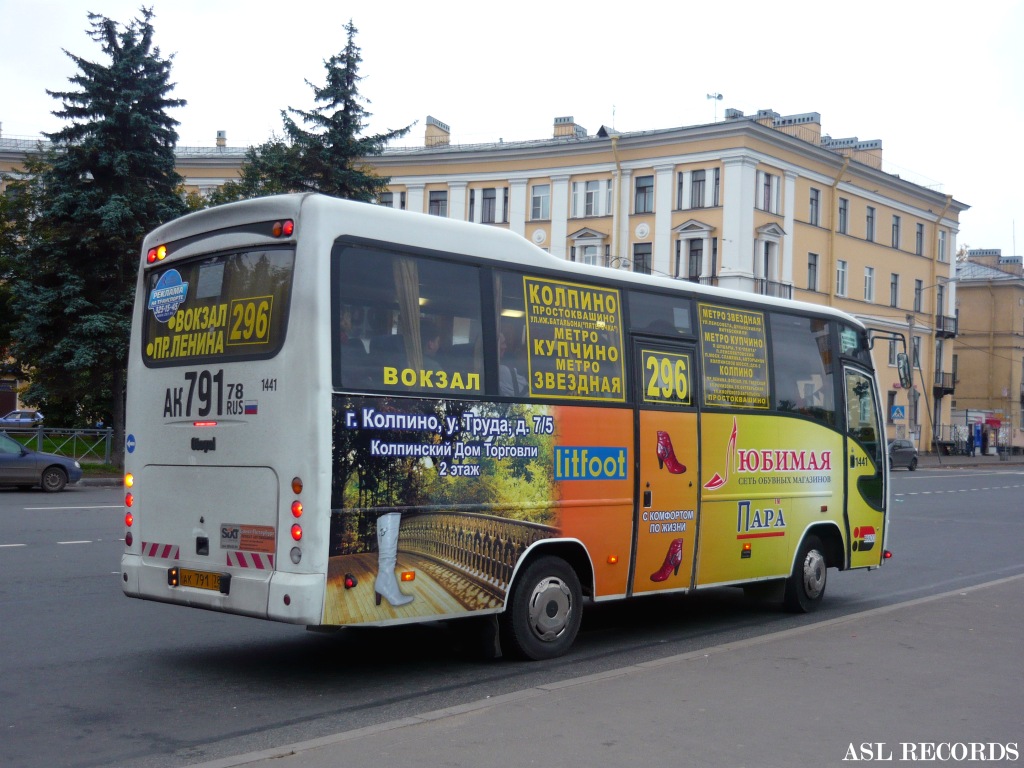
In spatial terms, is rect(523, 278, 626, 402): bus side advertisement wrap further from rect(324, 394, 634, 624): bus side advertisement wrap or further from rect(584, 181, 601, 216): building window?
rect(584, 181, 601, 216): building window

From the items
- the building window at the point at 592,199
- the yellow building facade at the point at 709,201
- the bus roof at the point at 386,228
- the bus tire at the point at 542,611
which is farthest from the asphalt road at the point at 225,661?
the building window at the point at 592,199

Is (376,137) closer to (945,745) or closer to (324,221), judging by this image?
(324,221)

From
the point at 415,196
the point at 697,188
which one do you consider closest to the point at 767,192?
the point at 697,188

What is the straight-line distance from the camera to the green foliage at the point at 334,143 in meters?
35.0

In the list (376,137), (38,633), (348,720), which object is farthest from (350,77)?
(348,720)

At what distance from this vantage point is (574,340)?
9.12m

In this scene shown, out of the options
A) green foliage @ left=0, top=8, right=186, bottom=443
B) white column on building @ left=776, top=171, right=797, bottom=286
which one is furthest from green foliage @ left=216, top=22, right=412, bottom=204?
white column on building @ left=776, top=171, right=797, bottom=286

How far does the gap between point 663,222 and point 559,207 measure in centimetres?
533

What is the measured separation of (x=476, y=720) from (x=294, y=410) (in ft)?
7.49

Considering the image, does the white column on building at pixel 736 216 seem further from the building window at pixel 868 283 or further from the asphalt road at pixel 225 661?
the asphalt road at pixel 225 661

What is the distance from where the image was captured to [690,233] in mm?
51969

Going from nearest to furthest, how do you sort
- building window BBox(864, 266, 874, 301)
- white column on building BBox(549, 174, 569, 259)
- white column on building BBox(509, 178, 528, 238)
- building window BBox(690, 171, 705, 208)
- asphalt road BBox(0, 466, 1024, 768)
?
asphalt road BBox(0, 466, 1024, 768)
building window BBox(690, 171, 705, 208)
white column on building BBox(549, 174, 569, 259)
white column on building BBox(509, 178, 528, 238)
building window BBox(864, 266, 874, 301)

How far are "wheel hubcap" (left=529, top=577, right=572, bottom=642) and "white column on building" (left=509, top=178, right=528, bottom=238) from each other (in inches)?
1876

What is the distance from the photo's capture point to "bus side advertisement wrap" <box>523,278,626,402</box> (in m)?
8.81
